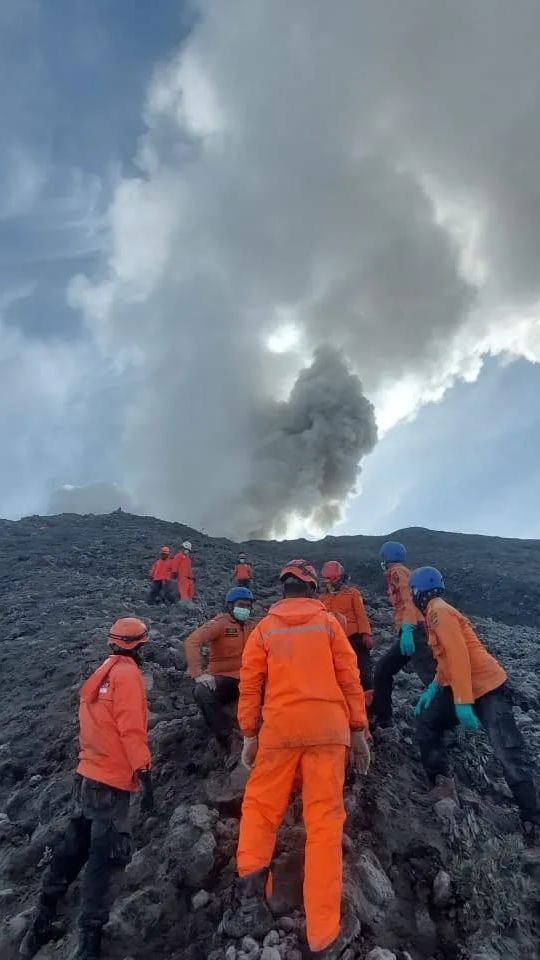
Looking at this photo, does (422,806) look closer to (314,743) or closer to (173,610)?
(314,743)

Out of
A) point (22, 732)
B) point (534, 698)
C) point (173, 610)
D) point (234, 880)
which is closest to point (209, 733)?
point (234, 880)

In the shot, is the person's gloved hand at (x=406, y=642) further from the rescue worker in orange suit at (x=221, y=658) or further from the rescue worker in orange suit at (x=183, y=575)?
the rescue worker in orange suit at (x=183, y=575)

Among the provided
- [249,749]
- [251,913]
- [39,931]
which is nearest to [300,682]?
[249,749]

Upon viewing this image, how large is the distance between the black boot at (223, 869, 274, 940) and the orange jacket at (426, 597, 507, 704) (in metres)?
1.93

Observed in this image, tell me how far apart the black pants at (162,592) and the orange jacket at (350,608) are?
904cm

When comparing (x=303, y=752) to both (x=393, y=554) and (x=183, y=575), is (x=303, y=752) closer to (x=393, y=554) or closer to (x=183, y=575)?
(x=393, y=554)

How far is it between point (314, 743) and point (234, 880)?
1299mm

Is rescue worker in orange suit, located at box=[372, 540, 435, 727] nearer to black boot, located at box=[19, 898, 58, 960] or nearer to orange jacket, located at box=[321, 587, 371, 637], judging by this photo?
orange jacket, located at box=[321, 587, 371, 637]

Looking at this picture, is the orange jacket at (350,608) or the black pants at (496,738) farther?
the orange jacket at (350,608)

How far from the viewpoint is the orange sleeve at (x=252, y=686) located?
3844 mm

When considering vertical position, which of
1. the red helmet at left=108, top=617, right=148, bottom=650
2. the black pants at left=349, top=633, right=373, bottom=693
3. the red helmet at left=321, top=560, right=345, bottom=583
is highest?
the red helmet at left=321, top=560, right=345, bottom=583

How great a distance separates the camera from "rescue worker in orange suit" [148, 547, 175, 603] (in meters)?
15.1

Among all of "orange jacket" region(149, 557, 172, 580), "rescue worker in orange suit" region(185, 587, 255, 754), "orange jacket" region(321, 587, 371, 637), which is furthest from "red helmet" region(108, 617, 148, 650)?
"orange jacket" region(149, 557, 172, 580)

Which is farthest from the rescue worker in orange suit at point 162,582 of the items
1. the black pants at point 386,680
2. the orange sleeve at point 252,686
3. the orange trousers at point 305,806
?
the orange trousers at point 305,806
